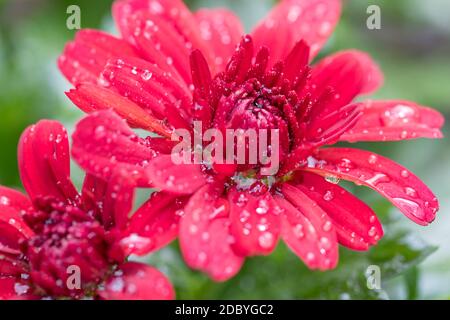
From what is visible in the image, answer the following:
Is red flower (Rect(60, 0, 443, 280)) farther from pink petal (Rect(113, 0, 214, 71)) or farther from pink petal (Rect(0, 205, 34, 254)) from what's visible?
pink petal (Rect(0, 205, 34, 254))

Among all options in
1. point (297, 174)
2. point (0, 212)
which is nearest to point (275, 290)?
point (297, 174)

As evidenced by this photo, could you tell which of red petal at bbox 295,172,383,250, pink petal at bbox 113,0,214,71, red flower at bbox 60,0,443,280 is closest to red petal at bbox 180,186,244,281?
red flower at bbox 60,0,443,280

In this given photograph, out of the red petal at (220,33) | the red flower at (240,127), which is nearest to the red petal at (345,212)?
the red flower at (240,127)

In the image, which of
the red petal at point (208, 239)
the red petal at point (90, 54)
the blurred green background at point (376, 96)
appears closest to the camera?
the red petal at point (208, 239)

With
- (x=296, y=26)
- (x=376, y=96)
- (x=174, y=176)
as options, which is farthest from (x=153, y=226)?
(x=376, y=96)

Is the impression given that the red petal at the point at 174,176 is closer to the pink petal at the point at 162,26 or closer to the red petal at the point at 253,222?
the red petal at the point at 253,222
